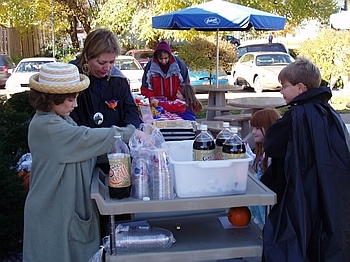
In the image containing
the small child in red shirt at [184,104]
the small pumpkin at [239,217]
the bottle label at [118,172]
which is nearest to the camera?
the bottle label at [118,172]

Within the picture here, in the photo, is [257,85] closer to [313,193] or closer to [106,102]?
[106,102]

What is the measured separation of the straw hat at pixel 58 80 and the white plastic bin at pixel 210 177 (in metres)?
0.63

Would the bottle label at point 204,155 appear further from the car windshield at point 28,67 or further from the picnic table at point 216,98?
the car windshield at point 28,67

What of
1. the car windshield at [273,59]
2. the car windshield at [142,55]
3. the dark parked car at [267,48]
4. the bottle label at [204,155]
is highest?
the dark parked car at [267,48]

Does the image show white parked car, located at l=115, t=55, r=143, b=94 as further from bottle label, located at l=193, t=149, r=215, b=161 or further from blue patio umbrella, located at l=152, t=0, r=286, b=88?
bottle label, located at l=193, t=149, r=215, b=161

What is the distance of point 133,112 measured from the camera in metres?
2.90

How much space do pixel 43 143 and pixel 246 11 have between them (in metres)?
6.10

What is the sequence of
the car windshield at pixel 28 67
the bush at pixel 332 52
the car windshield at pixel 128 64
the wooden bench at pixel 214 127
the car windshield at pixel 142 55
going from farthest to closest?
the car windshield at pixel 142 55, the car windshield at pixel 28 67, the car windshield at pixel 128 64, the bush at pixel 332 52, the wooden bench at pixel 214 127

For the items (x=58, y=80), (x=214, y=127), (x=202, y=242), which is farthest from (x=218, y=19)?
(x=202, y=242)

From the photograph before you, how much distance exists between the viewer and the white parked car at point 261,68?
15320mm

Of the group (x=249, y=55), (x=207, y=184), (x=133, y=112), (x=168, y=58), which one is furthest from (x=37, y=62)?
(x=207, y=184)

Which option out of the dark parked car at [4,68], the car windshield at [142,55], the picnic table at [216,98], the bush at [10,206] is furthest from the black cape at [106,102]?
the dark parked car at [4,68]

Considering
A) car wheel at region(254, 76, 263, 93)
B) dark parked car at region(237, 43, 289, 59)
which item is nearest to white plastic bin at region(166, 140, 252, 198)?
car wheel at region(254, 76, 263, 93)

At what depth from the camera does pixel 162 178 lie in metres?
2.15
